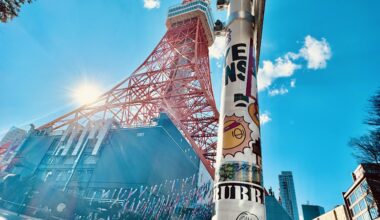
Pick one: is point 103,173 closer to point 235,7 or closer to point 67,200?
point 67,200

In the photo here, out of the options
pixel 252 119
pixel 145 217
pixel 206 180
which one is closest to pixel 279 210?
pixel 206 180

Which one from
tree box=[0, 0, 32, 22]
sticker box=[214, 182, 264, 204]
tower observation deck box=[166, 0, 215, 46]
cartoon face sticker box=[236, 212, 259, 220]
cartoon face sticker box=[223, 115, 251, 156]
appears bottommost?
cartoon face sticker box=[236, 212, 259, 220]

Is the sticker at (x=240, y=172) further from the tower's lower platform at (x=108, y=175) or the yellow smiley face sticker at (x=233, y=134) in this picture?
the tower's lower platform at (x=108, y=175)

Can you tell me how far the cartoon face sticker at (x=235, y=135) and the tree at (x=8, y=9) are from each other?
10.2 metres

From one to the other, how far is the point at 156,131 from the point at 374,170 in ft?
76.5

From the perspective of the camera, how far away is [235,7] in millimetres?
10727

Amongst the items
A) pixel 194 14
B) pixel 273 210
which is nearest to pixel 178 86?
pixel 194 14

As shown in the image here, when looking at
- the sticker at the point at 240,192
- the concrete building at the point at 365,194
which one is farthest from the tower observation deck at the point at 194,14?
the sticker at the point at 240,192

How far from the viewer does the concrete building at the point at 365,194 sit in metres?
14.1

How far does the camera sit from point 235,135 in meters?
7.43

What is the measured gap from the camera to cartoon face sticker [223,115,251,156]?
723 centimetres

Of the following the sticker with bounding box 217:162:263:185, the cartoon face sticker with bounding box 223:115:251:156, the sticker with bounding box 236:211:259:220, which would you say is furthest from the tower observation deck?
the sticker with bounding box 236:211:259:220

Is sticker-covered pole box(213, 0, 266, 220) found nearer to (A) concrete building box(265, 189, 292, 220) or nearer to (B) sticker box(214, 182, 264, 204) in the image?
(B) sticker box(214, 182, 264, 204)

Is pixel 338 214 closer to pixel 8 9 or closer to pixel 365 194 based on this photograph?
Result: pixel 365 194
